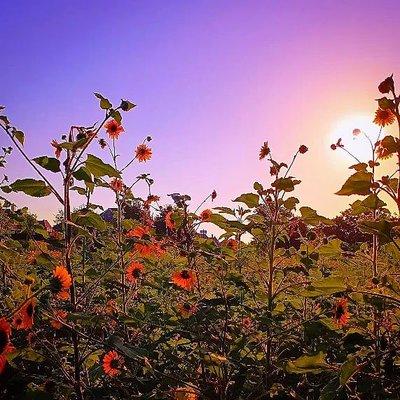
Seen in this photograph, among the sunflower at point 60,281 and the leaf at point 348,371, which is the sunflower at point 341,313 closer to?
the leaf at point 348,371

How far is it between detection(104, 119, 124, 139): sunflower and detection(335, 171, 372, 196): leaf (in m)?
3.16

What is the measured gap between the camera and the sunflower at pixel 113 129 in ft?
14.9

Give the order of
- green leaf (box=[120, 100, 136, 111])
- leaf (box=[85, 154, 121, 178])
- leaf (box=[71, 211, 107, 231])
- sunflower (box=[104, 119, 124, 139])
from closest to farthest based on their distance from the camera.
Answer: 1. leaf (box=[85, 154, 121, 178])
2. leaf (box=[71, 211, 107, 231])
3. green leaf (box=[120, 100, 136, 111])
4. sunflower (box=[104, 119, 124, 139])

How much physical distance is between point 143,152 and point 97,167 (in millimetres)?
2816

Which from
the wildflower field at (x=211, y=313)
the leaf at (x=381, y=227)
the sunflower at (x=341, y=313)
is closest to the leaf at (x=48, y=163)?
the wildflower field at (x=211, y=313)

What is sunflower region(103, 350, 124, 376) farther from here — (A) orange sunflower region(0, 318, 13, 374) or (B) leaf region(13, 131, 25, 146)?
(B) leaf region(13, 131, 25, 146)

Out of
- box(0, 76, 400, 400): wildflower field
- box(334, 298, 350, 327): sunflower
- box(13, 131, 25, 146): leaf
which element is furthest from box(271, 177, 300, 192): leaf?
box(13, 131, 25, 146): leaf

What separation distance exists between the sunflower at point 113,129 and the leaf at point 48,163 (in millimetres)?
2326

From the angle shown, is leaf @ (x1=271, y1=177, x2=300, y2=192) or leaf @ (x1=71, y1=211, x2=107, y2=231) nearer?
leaf @ (x1=71, y1=211, x2=107, y2=231)

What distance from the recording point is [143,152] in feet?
16.5

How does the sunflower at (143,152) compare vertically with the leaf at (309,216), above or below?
above

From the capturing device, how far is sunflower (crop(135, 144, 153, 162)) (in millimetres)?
4969

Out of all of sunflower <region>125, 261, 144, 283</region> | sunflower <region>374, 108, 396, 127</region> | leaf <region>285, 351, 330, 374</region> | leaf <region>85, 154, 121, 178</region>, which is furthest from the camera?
sunflower <region>125, 261, 144, 283</region>

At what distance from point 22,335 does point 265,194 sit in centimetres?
216
